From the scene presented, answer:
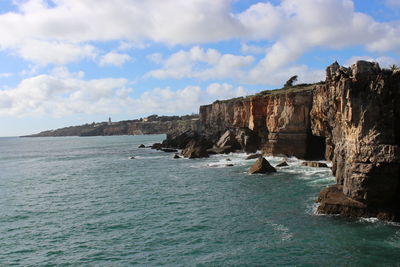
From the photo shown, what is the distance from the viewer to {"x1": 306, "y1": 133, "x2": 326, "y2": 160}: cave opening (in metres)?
54.6

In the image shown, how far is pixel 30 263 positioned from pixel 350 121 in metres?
22.0

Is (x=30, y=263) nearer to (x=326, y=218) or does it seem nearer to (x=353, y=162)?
(x=326, y=218)

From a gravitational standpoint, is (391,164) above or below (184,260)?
above

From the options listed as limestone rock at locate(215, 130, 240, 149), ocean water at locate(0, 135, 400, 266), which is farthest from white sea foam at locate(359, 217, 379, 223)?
limestone rock at locate(215, 130, 240, 149)

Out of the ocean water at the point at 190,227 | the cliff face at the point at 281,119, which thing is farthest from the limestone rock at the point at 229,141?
the ocean water at the point at 190,227

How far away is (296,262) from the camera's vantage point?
17969 mm

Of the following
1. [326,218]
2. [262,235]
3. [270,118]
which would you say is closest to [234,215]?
[262,235]

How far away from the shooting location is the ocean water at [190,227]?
19.2 metres

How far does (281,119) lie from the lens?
57531mm

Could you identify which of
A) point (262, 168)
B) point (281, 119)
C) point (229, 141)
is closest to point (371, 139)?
point (262, 168)

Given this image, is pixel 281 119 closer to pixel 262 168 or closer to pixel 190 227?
pixel 262 168

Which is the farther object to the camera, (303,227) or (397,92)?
(397,92)

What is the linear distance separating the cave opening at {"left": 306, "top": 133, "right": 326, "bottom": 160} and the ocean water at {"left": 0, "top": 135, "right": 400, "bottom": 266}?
12.9 m

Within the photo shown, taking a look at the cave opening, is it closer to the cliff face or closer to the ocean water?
the cliff face
